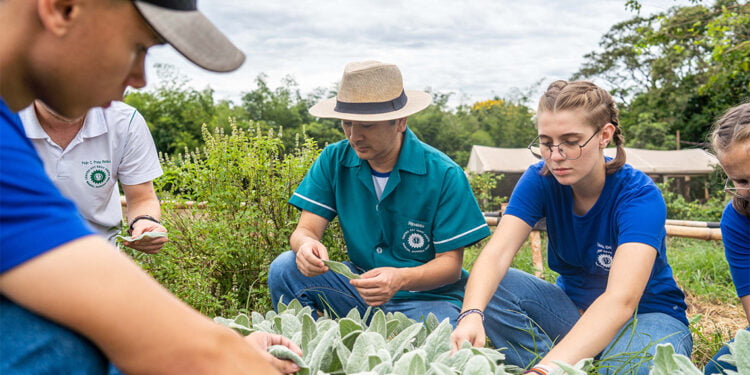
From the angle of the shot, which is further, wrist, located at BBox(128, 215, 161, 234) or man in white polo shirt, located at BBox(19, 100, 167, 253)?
wrist, located at BBox(128, 215, 161, 234)

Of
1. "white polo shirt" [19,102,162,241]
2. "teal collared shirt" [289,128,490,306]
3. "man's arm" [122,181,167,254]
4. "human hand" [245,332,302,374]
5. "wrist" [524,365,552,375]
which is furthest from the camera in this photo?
"teal collared shirt" [289,128,490,306]

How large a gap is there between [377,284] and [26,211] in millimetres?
1735

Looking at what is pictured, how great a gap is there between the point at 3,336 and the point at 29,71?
41 centimetres

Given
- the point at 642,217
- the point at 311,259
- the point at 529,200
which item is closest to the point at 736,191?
the point at 642,217

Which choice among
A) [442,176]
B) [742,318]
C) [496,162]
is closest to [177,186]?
[442,176]

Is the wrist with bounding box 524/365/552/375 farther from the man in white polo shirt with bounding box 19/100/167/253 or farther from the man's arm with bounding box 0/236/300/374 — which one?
the man in white polo shirt with bounding box 19/100/167/253

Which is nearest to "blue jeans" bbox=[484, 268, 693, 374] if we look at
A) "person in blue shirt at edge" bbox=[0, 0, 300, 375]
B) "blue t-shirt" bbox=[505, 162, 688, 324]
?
"blue t-shirt" bbox=[505, 162, 688, 324]

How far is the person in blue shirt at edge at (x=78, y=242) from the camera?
752 mm

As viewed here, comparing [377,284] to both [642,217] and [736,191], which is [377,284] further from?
[736,191]

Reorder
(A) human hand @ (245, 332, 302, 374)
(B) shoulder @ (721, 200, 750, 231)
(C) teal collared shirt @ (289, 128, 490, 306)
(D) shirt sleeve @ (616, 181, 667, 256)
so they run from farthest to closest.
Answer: (C) teal collared shirt @ (289, 128, 490, 306) < (B) shoulder @ (721, 200, 750, 231) < (D) shirt sleeve @ (616, 181, 667, 256) < (A) human hand @ (245, 332, 302, 374)

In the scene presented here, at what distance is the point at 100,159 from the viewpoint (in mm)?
2553

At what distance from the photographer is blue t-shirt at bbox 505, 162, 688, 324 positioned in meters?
2.18

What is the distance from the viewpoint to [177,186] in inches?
147

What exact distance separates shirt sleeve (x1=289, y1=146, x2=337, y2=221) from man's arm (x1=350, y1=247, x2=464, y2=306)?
0.57 metres
